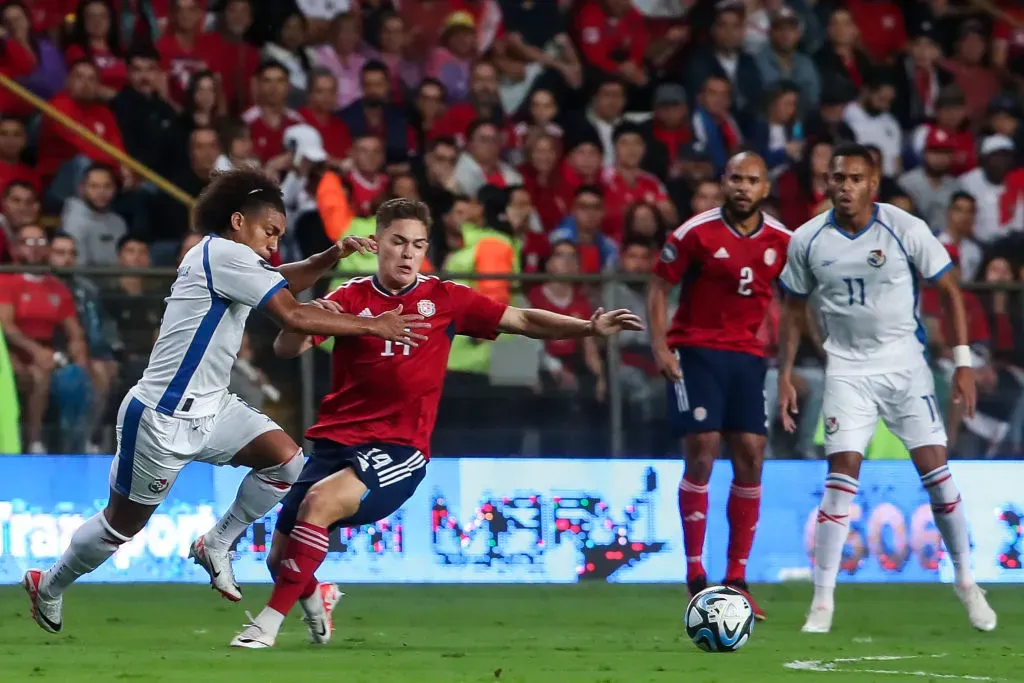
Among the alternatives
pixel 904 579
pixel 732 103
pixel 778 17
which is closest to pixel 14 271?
pixel 904 579

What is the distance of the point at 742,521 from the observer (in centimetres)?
972

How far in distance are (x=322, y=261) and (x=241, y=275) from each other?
0.69 meters

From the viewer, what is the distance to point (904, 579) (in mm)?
11750

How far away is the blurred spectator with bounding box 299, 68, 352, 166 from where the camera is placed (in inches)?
575

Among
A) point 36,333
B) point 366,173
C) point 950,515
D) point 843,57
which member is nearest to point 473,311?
point 950,515

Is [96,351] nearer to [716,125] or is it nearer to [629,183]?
[629,183]

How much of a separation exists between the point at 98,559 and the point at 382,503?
129 centimetres

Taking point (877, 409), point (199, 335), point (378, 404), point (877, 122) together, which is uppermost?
point (877, 122)

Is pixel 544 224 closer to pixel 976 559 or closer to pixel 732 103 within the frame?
pixel 732 103

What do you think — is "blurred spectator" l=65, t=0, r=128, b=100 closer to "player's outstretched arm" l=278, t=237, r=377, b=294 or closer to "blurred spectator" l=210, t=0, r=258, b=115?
"blurred spectator" l=210, t=0, r=258, b=115

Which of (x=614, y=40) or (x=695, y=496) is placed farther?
(x=614, y=40)

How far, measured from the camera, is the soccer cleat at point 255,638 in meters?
7.38

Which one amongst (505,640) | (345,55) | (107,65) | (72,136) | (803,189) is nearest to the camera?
(505,640)

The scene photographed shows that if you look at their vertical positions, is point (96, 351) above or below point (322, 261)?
below
